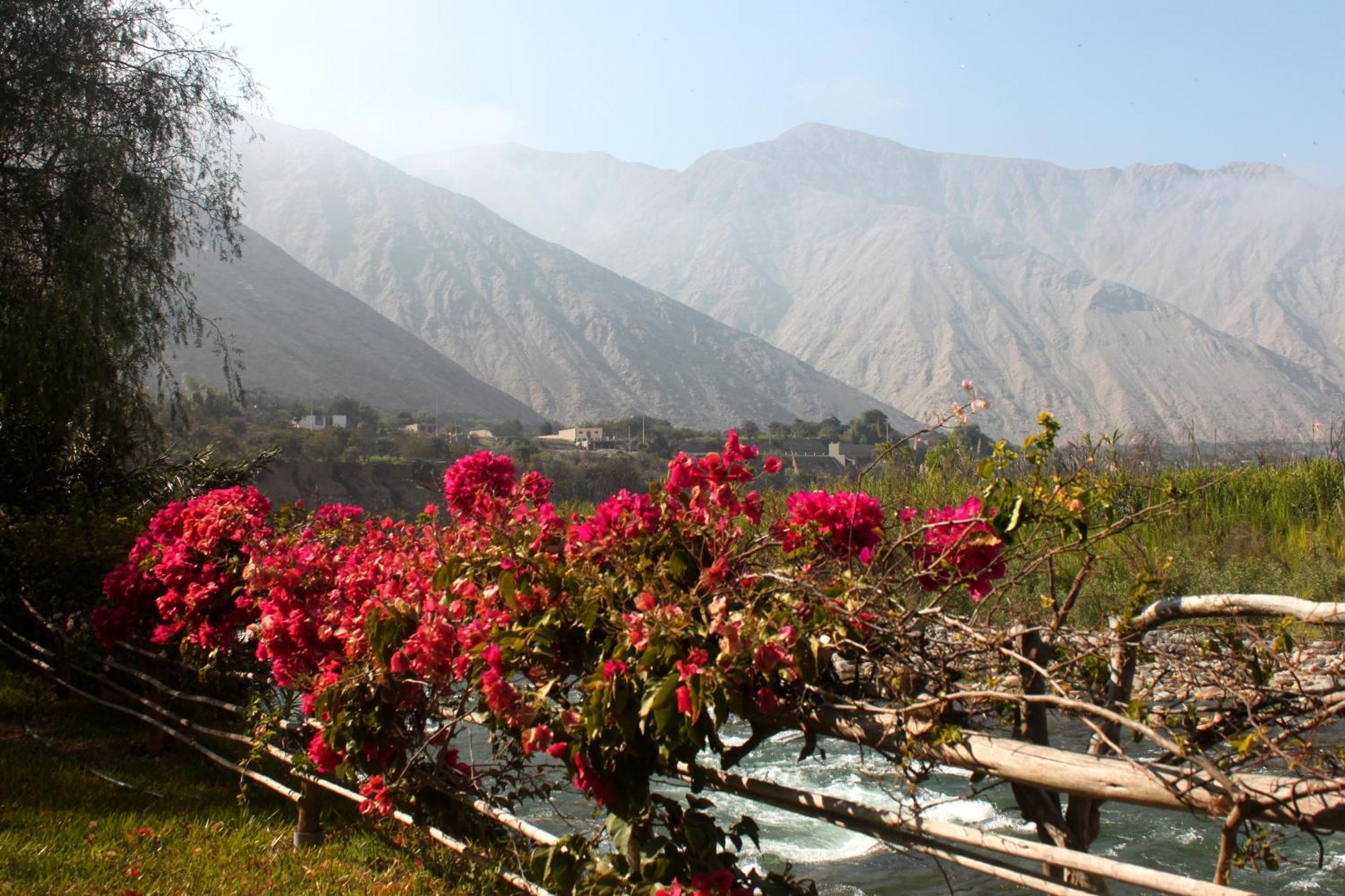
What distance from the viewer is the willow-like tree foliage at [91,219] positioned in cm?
878

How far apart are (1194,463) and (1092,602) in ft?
20.9

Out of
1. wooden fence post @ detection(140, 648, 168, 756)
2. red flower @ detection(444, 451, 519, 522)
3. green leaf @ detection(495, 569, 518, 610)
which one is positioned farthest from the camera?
wooden fence post @ detection(140, 648, 168, 756)

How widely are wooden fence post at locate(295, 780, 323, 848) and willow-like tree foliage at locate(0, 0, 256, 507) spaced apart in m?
5.09

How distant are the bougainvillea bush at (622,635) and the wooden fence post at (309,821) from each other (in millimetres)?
459

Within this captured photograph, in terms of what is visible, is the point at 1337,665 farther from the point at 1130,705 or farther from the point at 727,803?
the point at 727,803

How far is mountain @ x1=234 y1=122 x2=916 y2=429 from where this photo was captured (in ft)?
316

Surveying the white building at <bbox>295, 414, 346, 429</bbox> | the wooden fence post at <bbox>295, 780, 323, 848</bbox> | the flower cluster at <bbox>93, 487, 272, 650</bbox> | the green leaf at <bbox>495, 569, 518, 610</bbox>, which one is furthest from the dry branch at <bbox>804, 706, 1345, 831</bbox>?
the white building at <bbox>295, 414, 346, 429</bbox>

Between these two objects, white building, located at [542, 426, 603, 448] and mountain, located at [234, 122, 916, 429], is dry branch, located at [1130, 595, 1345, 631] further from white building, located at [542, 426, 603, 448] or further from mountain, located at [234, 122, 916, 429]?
mountain, located at [234, 122, 916, 429]

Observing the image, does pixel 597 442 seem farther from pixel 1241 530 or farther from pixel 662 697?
pixel 662 697

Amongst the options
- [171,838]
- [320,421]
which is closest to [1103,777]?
[171,838]

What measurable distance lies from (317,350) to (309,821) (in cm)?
7538

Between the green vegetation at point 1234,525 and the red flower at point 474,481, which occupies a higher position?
the red flower at point 474,481

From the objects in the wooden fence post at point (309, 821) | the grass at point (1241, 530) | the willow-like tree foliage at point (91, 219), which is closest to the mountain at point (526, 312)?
the grass at point (1241, 530)

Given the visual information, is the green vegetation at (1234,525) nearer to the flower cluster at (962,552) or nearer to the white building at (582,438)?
the flower cluster at (962,552)
